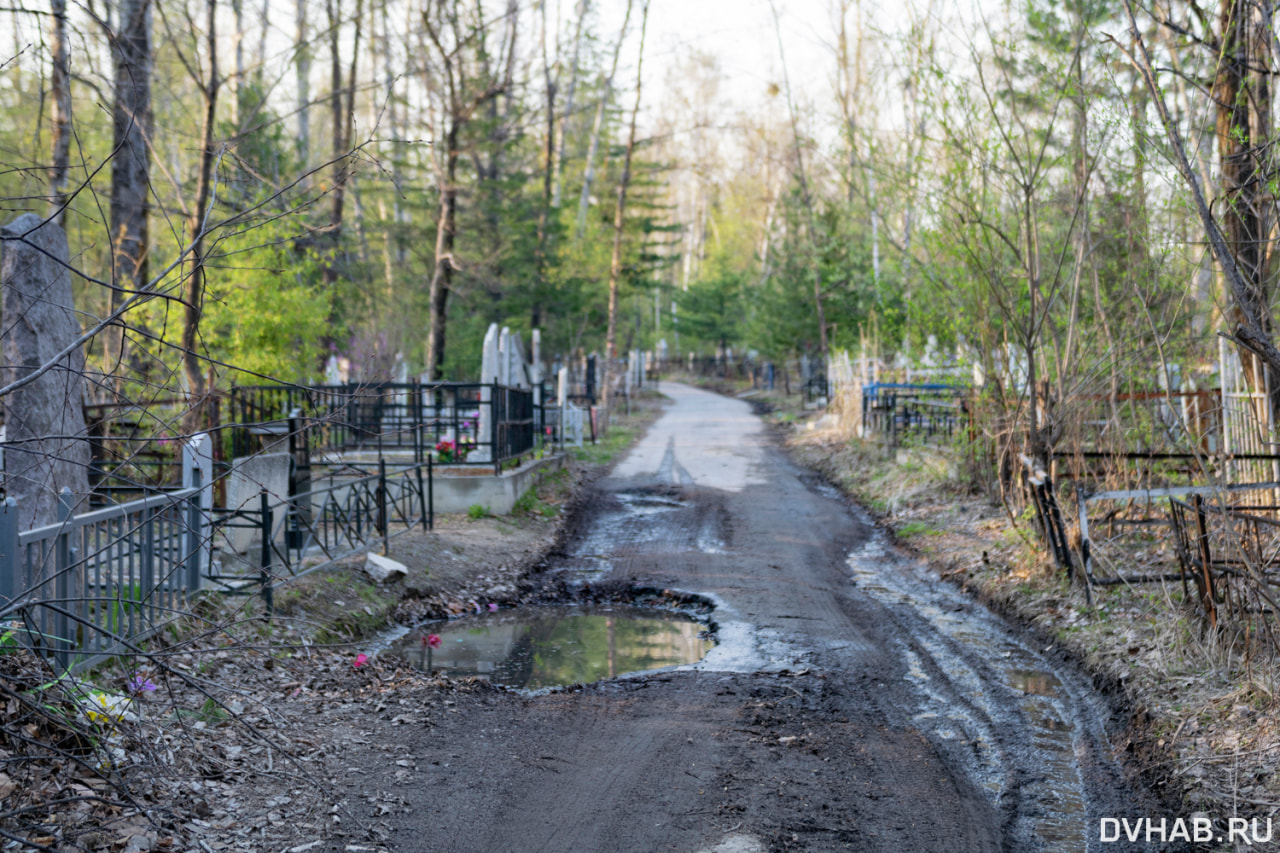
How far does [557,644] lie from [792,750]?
313 cm

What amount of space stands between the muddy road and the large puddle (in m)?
0.34

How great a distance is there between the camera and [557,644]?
27.5 feet

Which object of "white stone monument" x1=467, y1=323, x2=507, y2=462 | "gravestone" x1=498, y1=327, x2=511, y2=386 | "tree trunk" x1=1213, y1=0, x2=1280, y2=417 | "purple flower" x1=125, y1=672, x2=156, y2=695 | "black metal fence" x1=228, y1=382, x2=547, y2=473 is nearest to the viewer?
"purple flower" x1=125, y1=672, x2=156, y2=695

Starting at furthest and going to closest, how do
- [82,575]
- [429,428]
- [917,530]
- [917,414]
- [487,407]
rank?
[917,414] → [487,407] → [429,428] → [917,530] → [82,575]

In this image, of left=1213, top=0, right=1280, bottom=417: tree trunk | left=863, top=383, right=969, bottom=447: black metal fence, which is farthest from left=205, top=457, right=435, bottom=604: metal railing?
left=863, top=383, right=969, bottom=447: black metal fence

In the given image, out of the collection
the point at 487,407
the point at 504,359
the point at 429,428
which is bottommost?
the point at 429,428

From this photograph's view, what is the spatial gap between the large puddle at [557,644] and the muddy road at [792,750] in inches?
13.5

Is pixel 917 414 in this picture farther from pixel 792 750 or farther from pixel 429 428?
pixel 792 750

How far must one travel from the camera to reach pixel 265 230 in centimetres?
1400

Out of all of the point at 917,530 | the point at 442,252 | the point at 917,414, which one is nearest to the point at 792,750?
the point at 917,530

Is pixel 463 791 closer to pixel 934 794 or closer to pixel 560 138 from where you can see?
pixel 934 794

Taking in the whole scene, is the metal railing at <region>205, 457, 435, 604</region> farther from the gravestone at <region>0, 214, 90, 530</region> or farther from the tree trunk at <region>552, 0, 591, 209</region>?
the tree trunk at <region>552, 0, 591, 209</region>

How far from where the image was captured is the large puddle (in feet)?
24.8

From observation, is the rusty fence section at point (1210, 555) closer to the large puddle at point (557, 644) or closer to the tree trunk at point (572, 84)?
the large puddle at point (557, 644)
